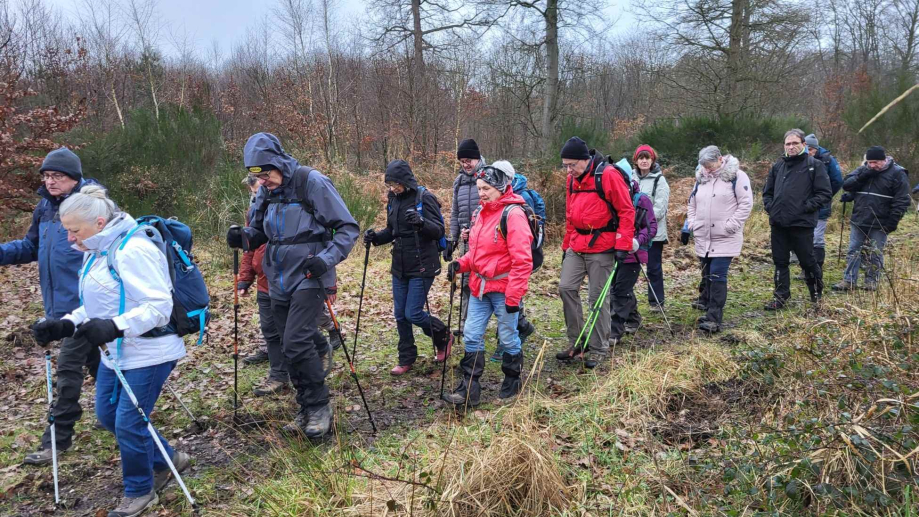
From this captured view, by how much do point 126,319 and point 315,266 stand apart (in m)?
1.26

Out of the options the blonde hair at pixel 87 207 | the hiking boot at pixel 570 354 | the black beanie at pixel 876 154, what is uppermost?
the black beanie at pixel 876 154

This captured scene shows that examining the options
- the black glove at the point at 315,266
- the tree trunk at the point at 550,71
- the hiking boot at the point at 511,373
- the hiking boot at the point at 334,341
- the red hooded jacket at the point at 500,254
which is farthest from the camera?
the tree trunk at the point at 550,71

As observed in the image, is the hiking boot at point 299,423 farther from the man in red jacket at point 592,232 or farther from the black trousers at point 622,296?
the black trousers at point 622,296

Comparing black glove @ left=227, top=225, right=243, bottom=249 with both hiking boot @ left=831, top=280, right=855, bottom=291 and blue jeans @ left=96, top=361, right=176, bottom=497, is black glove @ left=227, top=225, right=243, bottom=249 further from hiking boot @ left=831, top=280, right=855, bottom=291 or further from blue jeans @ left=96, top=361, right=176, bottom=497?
hiking boot @ left=831, top=280, right=855, bottom=291

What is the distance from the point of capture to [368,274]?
1020 cm

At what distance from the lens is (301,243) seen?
429 cm

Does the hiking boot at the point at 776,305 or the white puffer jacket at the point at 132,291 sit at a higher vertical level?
the white puffer jacket at the point at 132,291

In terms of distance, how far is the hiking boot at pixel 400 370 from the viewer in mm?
5758

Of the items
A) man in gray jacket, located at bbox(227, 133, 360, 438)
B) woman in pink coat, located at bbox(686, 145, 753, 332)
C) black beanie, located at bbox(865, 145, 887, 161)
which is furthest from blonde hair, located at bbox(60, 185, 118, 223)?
black beanie, located at bbox(865, 145, 887, 161)

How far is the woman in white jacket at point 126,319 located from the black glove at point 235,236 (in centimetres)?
127

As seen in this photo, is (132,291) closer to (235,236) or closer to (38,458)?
(235,236)

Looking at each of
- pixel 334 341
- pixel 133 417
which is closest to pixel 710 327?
pixel 334 341

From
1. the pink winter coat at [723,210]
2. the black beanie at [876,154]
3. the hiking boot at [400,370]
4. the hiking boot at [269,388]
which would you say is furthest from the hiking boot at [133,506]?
the black beanie at [876,154]

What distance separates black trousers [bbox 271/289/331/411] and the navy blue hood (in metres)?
0.94
